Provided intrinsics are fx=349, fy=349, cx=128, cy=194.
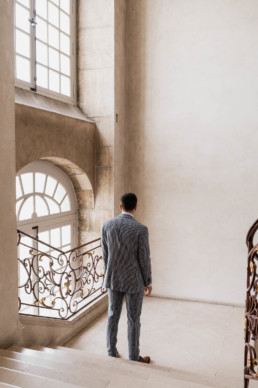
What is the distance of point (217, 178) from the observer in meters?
5.89

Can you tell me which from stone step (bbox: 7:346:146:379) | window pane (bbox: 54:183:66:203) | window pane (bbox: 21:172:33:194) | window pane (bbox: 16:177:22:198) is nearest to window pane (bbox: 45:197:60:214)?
window pane (bbox: 54:183:66:203)

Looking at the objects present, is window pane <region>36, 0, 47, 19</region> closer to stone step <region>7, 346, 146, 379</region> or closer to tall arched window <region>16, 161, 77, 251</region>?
tall arched window <region>16, 161, 77, 251</region>

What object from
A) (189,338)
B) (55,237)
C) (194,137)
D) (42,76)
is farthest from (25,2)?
(189,338)

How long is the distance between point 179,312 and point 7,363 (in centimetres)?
339

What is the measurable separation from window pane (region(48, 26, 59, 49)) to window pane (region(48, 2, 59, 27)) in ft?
0.35

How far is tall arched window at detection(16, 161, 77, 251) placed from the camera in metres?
4.68

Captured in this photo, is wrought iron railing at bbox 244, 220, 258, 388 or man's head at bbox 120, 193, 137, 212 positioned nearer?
wrought iron railing at bbox 244, 220, 258, 388

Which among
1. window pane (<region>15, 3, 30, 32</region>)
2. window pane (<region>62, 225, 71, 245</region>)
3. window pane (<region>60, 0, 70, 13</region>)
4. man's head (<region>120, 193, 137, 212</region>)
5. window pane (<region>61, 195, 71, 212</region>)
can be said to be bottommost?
window pane (<region>62, 225, 71, 245</region>)

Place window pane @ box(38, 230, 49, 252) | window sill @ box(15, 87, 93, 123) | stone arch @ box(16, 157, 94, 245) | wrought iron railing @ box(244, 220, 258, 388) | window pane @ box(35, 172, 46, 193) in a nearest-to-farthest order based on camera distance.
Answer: wrought iron railing @ box(244, 220, 258, 388), window sill @ box(15, 87, 93, 123), window pane @ box(35, 172, 46, 193), window pane @ box(38, 230, 49, 252), stone arch @ box(16, 157, 94, 245)

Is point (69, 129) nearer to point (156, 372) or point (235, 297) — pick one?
point (156, 372)

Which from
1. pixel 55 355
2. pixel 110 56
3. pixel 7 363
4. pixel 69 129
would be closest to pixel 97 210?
pixel 69 129

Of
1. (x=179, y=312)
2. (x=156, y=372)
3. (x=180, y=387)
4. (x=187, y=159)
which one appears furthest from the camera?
(x=187, y=159)

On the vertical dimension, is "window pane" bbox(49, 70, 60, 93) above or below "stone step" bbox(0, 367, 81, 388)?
above

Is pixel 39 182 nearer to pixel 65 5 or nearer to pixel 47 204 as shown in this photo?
pixel 47 204
